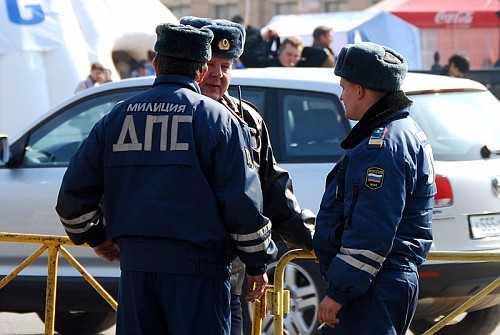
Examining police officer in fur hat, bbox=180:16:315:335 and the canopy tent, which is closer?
police officer in fur hat, bbox=180:16:315:335

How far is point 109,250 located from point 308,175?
2.30 m

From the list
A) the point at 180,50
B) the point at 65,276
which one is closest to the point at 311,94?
the point at 65,276

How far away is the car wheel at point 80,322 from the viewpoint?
721cm

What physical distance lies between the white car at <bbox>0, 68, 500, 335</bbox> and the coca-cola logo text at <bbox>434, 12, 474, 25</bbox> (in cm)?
1905

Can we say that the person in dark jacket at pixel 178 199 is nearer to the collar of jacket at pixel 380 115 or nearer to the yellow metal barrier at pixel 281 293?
the collar of jacket at pixel 380 115

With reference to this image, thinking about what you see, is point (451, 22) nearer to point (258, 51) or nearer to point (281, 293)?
point (258, 51)

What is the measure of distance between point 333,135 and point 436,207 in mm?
828

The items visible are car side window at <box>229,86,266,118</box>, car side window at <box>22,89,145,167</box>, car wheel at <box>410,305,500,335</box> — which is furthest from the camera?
car side window at <box>22,89,145,167</box>

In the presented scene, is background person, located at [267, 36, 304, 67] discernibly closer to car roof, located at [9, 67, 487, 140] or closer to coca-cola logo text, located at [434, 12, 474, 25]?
car roof, located at [9, 67, 487, 140]

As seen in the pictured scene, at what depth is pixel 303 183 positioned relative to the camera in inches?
252

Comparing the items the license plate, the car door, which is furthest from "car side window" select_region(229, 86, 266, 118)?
the license plate

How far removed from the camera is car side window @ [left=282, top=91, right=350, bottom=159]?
21.2 feet

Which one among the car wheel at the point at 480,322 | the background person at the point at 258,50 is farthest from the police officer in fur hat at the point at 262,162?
the background person at the point at 258,50

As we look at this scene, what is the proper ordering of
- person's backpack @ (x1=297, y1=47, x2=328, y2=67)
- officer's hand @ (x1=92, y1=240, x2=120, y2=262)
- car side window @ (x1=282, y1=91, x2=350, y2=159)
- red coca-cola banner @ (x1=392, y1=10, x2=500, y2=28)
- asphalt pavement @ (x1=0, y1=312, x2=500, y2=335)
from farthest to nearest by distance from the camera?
1. red coca-cola banner @ (x1=392, y1=10, x2=500, y2=28)
2. person's backpack @ (x1=297, y1=47, x2=328, y2=67)
3. asphalt pavement @ (x1=0, y1=312, x2=500, y2=335)
4. car side window @ (x1=282, y1=91, x2=350, y2=159)
5. officer's hand @ (x1=92, y1=240, x2=120, y2=262)
